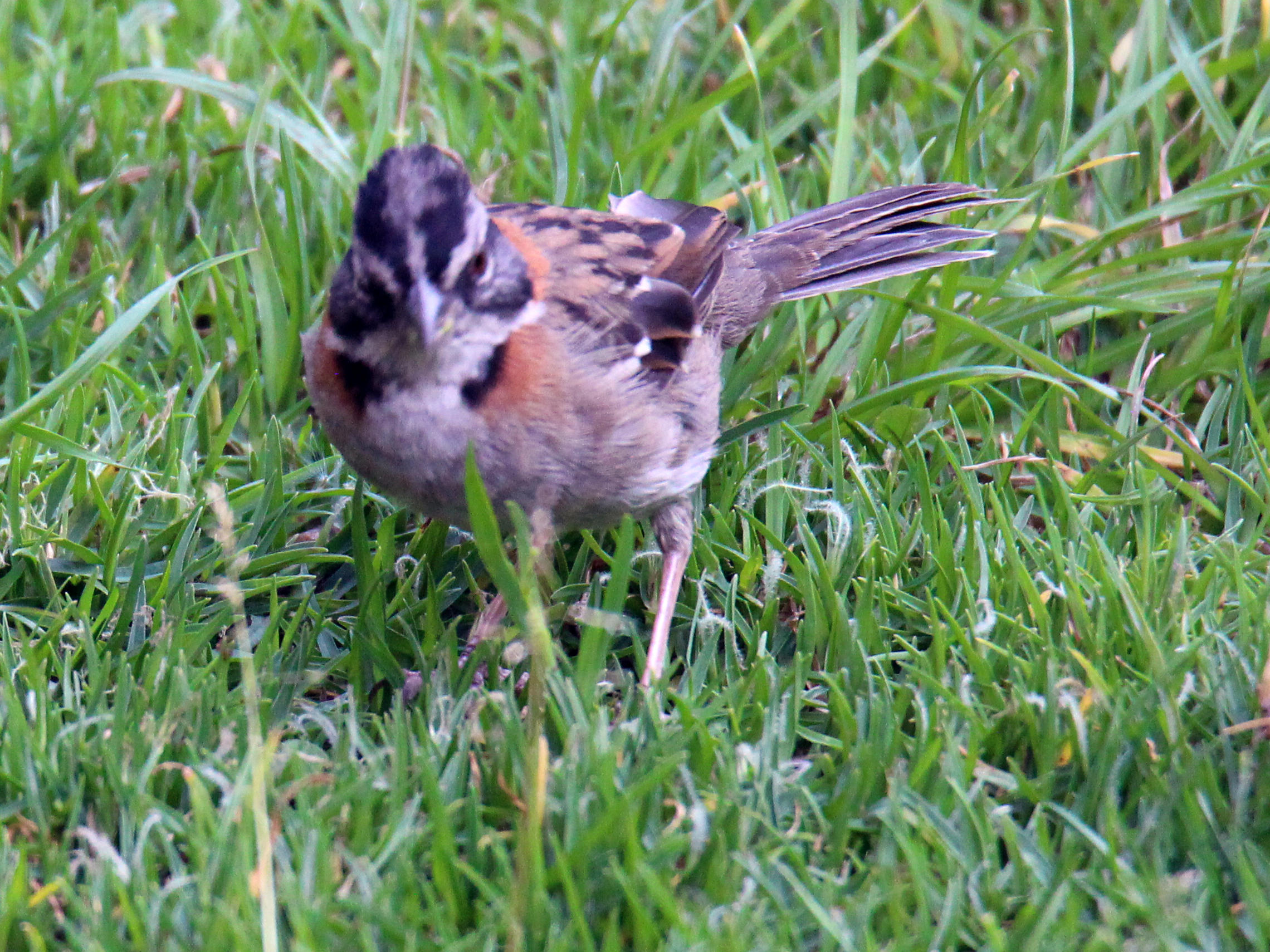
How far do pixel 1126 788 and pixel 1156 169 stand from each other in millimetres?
2725

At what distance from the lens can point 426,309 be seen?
3.14 meters

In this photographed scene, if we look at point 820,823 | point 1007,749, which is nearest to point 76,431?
point 820,823

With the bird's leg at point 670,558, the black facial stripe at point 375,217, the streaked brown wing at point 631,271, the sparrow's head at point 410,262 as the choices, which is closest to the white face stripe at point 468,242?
the sparrow's head at point 410,262

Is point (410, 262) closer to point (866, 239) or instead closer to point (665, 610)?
point (665, 610)

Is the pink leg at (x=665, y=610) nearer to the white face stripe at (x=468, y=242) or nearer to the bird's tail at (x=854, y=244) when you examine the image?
the bird's tail at (x=854, y=244)

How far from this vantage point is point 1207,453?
4.41 metres

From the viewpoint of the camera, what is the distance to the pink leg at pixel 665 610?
11.9 ft

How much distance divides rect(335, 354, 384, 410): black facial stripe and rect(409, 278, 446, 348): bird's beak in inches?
9.2

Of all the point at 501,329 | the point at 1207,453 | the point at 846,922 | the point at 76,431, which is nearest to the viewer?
the point at 846,922

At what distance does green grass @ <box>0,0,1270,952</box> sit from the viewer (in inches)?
113

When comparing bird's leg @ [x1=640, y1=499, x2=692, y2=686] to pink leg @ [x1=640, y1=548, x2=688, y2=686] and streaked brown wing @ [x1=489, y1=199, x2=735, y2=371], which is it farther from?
streaked brown wing @ [x1=489, y1=199, x2=735, y2=371]

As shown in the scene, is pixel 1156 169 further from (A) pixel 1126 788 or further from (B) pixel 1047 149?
(A) pixel 1126 788

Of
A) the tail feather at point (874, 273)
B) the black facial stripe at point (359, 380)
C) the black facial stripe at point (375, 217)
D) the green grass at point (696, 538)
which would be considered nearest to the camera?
the green grass at point (696, 538)

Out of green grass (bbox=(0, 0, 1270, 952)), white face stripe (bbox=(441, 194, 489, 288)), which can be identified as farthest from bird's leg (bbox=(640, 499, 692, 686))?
white face stripe (bbox=(441, 194, 489, 288))
